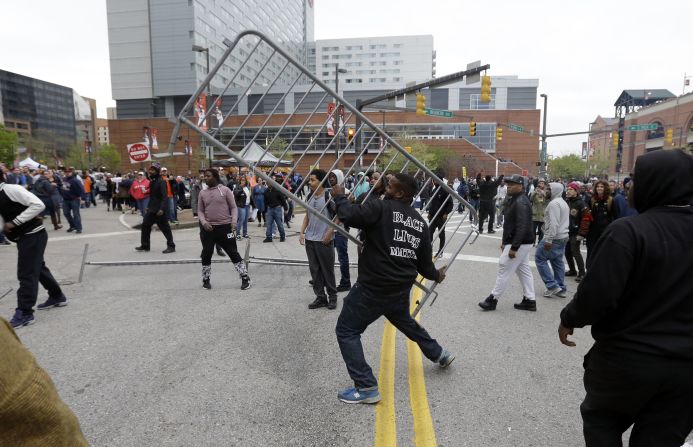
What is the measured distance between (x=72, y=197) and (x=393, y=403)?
12492 mm

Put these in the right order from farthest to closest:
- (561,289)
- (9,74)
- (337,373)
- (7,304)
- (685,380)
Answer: (9,74) → (561,289) → (7,304) → (337,373) → (685,380)

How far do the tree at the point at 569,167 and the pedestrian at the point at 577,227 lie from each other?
3369 inches

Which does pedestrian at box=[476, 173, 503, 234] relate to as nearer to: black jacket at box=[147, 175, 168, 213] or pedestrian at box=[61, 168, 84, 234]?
black jacket at box=[147, 175, 168, 213]

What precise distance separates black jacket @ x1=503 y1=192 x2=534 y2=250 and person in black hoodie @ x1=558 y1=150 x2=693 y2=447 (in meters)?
3.70

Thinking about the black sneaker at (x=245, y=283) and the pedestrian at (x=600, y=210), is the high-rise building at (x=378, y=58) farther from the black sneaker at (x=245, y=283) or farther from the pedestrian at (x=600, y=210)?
the black sneaker at (x=245, y=283)

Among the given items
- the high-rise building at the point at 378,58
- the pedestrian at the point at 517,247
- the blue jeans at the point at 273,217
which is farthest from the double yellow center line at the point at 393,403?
the high-rise building at the point at 378,58

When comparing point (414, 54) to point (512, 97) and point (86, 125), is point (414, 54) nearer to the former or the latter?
point (512, 97)

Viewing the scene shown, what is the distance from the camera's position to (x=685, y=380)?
6.35 ft

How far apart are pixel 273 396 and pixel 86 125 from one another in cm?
17848

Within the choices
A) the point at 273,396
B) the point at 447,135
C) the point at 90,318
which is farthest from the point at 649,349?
the point at 447,135

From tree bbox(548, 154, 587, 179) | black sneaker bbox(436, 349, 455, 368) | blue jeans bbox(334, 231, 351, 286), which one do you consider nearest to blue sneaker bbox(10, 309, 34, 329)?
blue jeans bbox(334, 231, 351, 286)

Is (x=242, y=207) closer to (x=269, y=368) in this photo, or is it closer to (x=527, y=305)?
(x=527, y=305)

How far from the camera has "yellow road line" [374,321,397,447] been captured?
3006 mm

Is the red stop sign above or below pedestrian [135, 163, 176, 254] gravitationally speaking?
above
